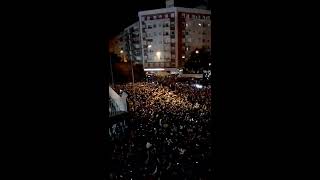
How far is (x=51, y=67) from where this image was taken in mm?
3264

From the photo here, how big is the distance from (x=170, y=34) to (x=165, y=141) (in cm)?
4343

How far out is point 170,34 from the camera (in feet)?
177

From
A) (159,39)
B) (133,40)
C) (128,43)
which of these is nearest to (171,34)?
(159,39)

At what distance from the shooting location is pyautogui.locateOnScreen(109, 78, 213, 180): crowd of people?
8867mm

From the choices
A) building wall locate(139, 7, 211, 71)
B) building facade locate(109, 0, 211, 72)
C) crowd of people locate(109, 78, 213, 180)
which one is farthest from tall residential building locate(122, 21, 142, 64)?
crowd of people locate(109, 78, 213, 180)

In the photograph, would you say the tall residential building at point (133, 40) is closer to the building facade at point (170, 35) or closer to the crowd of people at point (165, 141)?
the building facade at point (170, 35)

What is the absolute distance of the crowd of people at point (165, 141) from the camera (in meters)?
8.87

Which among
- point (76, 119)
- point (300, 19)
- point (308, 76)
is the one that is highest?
point (300, 19)

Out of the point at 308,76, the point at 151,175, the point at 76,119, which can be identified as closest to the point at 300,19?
the point at 308,76

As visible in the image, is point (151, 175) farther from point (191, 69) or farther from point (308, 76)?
point (191, 69)

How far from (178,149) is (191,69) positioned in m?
38.8

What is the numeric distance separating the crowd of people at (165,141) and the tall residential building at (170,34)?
112 feet

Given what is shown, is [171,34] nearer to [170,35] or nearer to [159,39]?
[170,35]

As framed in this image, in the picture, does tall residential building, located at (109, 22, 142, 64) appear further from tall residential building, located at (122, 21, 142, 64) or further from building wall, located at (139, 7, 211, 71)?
building wall, located at (139, 7, 211, 71)
